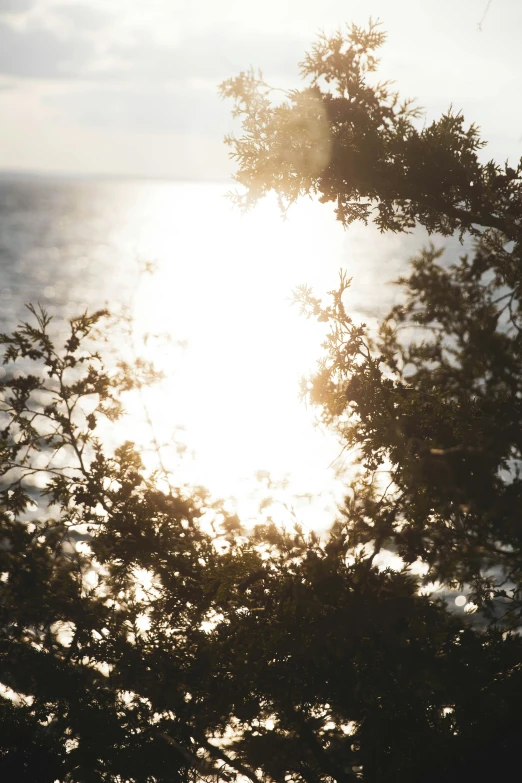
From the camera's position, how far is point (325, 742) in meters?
7.08

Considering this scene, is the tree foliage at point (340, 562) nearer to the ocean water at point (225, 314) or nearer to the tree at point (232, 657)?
the tree at point (232, 657)

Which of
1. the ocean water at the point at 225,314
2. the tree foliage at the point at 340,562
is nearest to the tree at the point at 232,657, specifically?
the tree foliage at the point at 340,562

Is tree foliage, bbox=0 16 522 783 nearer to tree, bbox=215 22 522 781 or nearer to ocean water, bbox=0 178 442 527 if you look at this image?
tree, bbox=215 22 522 781

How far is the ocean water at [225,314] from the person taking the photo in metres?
15.7

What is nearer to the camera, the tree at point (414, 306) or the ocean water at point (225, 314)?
the tree at point (414, 306)

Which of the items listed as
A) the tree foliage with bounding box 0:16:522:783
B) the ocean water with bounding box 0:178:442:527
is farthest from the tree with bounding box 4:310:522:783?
the ocean water with bounding box 0:178:442:527

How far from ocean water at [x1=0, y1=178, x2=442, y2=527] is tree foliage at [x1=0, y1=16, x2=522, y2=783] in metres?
0.74

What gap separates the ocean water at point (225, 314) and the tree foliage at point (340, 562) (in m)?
0.74

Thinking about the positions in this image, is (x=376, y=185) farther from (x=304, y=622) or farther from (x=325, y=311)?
(x=304, y=622)

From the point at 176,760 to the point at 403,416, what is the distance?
495 cm

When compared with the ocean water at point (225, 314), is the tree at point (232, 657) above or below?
below

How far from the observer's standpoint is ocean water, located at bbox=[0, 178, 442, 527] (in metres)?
15.7

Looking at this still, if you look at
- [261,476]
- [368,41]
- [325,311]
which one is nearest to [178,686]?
[261,476]

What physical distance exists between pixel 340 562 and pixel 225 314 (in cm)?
8025
